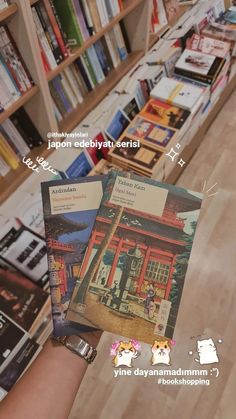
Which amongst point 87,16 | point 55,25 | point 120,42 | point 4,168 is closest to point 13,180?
point 4,168

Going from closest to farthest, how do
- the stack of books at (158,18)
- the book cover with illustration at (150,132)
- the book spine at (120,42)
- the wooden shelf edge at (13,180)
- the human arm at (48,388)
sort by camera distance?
the human arm at (48,388) < the wooden shelf edge at (13,180) < the book cover with illustration at (150,132) < the book spine at (120,42) < the stack of books at (158,18)

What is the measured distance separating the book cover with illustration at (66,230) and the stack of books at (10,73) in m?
0.56

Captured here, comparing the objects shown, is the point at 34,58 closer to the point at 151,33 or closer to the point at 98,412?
the point at 151,33

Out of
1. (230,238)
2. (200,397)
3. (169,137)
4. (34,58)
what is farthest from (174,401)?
(34,58)

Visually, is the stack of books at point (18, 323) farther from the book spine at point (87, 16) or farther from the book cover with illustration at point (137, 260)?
the book spine at point (87, 16)

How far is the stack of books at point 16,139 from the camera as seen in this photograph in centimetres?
147

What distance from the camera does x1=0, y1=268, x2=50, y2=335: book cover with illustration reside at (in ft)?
3.89

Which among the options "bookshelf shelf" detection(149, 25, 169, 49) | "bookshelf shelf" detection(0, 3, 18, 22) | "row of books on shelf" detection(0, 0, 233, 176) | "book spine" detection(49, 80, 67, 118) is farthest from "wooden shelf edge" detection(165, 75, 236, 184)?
"bookshelf shelf" detection(0, 3, 18, 22)

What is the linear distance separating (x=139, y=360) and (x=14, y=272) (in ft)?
2.25

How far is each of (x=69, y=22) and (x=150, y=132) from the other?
60 cm

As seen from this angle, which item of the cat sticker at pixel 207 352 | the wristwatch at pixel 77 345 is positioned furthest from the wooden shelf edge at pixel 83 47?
the cat sticker at pixel 207 352

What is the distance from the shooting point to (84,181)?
0.99 metres

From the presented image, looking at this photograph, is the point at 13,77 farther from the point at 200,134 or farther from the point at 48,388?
A: the point at 200,134

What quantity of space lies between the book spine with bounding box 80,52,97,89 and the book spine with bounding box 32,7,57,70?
273mm
